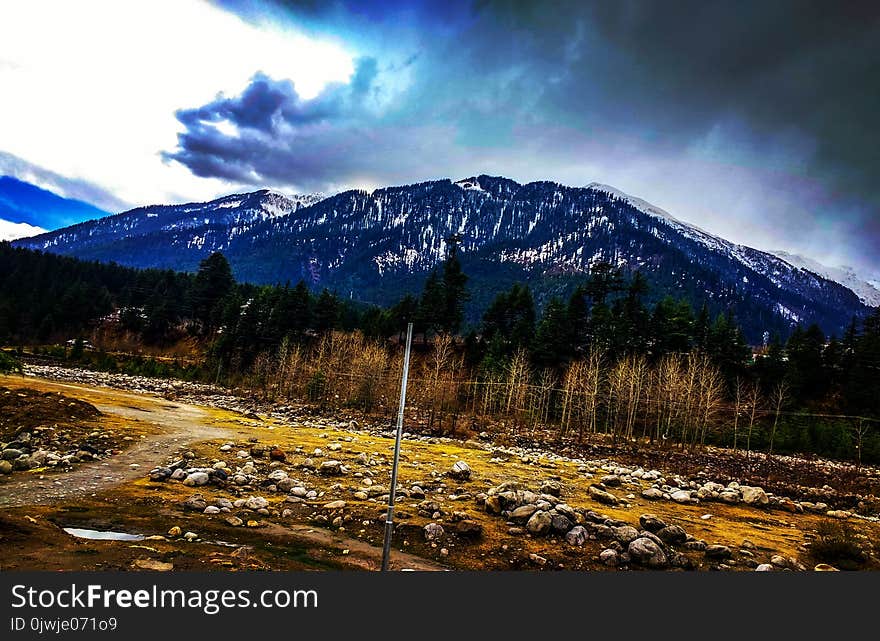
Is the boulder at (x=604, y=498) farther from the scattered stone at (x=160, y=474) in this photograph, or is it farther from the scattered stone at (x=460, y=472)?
the scattered stone at (x=160, y=474)

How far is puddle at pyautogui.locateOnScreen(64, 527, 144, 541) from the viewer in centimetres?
762

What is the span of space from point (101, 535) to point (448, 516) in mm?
7136

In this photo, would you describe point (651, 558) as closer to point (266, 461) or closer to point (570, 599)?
point (570, 599)

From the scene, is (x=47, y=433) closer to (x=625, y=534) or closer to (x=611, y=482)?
(x=625, y=534)

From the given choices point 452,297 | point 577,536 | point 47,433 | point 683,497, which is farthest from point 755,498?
point 452,297

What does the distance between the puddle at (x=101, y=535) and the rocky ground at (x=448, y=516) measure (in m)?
0.30

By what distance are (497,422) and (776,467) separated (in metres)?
22.2

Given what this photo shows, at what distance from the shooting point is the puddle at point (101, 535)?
7617mm

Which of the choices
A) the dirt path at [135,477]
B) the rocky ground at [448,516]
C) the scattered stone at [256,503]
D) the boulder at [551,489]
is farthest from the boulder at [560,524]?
the scattered stone at [256,503]

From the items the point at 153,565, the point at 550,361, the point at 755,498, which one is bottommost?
the point at 755,498

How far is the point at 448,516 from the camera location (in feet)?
38.1

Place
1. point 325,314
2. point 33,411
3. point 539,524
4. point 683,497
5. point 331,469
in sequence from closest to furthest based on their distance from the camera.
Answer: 1. point 539,524
2. point 331,469
3. point 683,497
4. point 33,411
5. point 325,314

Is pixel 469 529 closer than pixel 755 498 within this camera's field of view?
Yes

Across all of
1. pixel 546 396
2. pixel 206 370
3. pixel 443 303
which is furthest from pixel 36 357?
pixel 546 396
